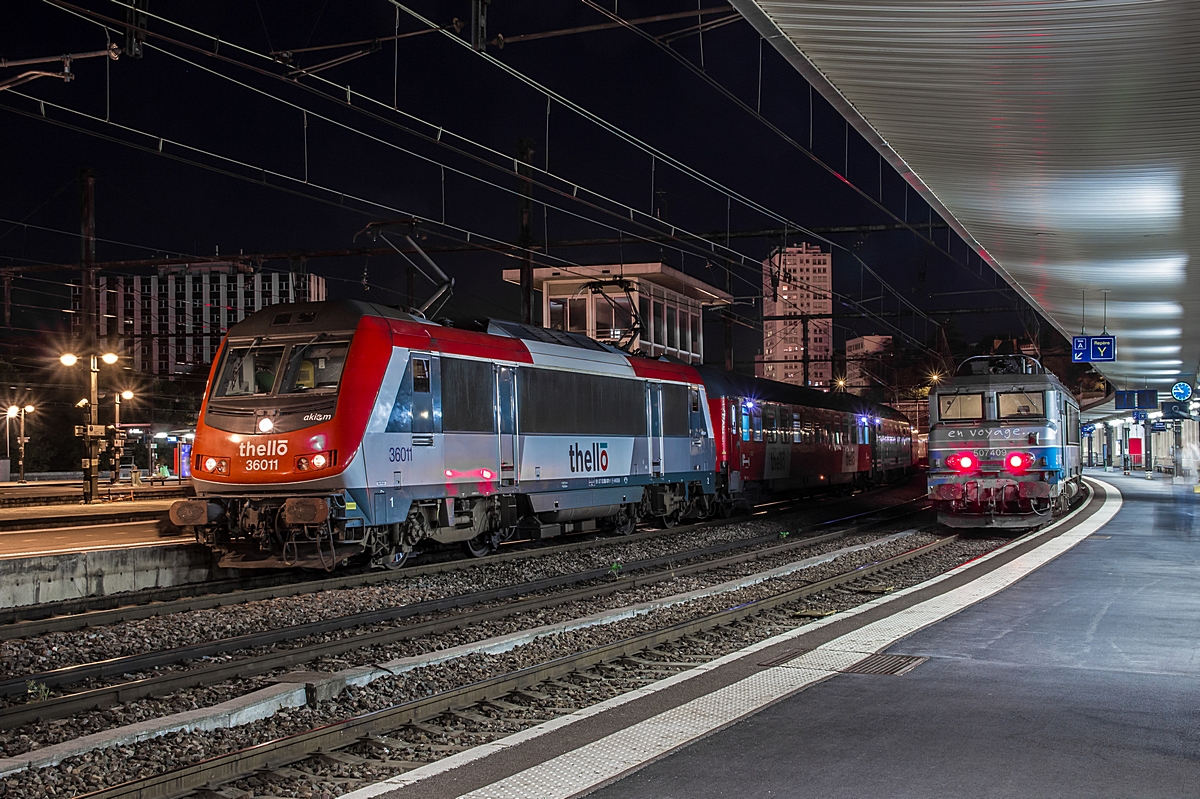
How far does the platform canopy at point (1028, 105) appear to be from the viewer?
344 inches

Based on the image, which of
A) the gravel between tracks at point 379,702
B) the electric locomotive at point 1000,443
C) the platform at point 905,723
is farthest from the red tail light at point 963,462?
the platform at point 905,723

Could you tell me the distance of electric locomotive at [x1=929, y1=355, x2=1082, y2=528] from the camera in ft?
66.4

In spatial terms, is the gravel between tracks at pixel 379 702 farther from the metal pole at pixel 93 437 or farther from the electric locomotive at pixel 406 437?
the metal pole at pixel 93 437

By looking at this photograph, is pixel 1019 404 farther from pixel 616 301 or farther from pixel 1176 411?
pixel 1176 411

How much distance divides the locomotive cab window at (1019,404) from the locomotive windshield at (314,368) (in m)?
13.5

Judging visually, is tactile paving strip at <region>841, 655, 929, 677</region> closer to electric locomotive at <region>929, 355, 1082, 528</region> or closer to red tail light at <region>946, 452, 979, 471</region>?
electric locomotive at <region>929, 355, 1082, 528</region>

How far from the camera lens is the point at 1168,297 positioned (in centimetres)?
2456

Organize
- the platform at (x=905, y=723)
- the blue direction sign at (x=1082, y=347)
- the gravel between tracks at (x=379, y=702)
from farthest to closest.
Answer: the blue direction sign at (x=1082, y=347), the gravel between tracks at (x=379, y=702), the platform at (x=905, y=723)

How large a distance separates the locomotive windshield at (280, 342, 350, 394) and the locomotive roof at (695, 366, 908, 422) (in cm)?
1169

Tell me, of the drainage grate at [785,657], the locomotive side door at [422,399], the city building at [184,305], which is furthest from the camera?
the city building at [184,305]

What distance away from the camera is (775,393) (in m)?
29.3

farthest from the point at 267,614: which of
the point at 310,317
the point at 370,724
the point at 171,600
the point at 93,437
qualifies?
the point at 93,437

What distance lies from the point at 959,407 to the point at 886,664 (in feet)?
46.0

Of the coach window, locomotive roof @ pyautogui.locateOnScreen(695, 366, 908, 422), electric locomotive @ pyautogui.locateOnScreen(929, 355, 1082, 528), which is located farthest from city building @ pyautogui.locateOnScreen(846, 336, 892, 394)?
electric locomotive @ pyautogui.locateOnScreen(929, 355, 1082, 528)
